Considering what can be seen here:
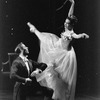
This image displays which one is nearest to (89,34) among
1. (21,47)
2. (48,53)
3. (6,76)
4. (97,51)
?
(97,51)

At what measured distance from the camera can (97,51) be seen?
2871 mm

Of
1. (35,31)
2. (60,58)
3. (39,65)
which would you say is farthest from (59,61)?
(35,31)

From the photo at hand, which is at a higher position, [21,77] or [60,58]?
[60,58]

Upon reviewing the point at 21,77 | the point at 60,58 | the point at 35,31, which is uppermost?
the point at 35,31

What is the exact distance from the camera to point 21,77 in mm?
2549

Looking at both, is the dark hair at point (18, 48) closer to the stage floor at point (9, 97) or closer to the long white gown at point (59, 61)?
the long white gown at point (59, 61)

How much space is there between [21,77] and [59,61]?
34 cm

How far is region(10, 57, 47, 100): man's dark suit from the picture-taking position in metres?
2.55

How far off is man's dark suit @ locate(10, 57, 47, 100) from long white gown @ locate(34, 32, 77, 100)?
0.40 ft

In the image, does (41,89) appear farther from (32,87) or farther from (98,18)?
(98,18)

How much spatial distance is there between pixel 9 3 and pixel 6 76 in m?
0.56

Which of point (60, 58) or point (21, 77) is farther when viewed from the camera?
point (60, 58)

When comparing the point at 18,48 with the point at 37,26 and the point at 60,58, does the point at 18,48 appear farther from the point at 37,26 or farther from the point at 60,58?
the point at 60,58

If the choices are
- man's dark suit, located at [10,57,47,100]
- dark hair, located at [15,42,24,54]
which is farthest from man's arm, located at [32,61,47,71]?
dark hair, located at [15,42,24,54]
